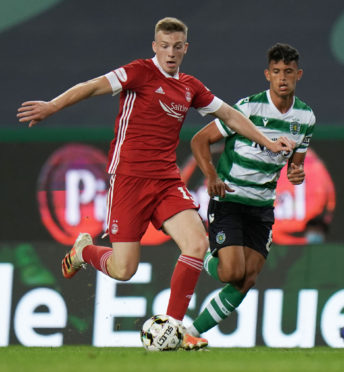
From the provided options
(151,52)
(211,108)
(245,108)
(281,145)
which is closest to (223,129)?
(245,108)

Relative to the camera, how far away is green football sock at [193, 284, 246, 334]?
7473mm

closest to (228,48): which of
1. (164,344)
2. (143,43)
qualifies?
(143,43)

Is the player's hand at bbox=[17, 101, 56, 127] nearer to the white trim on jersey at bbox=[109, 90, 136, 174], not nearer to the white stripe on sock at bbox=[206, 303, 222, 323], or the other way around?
the white trim on jersey at bbox=[109, 90, 136, 174]

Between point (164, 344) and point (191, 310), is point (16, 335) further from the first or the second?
point (164, 344)

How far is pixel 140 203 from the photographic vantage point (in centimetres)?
706

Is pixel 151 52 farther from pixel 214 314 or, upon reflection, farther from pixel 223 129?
pixel 214 314

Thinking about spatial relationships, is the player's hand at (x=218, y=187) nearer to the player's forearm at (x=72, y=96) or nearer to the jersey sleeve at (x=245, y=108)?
the jersey sleeve at (x=245, y=108)

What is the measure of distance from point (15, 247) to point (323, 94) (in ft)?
13.3

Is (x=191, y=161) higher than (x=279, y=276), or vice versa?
(x=191, y=161)

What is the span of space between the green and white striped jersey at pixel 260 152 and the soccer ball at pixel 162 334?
124 cm

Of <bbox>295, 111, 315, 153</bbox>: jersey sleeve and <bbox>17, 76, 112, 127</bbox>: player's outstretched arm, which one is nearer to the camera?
<bbox>17, 76, 112, 127</bbox>: player's outstretched arm

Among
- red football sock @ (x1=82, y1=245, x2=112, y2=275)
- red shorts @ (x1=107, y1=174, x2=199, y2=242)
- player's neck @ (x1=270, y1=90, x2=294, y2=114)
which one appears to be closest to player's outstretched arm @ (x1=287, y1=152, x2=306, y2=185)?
player's neck @ (x1=270, y1=90, x2=294, y2=114)

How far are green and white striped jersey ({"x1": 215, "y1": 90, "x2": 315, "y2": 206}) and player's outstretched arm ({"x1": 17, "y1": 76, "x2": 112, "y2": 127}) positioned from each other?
1.20m

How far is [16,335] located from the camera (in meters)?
9.41
